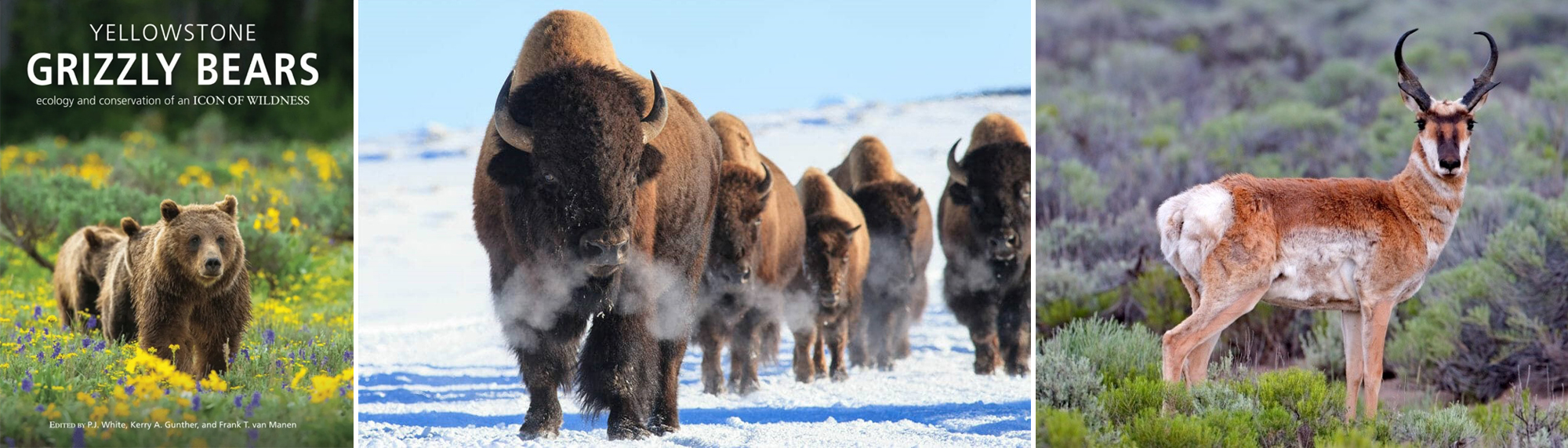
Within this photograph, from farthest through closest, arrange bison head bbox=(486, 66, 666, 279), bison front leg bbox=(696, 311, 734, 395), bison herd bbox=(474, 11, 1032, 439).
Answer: bison front leg bbox=(696, 311, 734, 395) → bison herd bbox=(474, 11, 1032, 439) → bison head bbox=(486, 66, 666, 279)

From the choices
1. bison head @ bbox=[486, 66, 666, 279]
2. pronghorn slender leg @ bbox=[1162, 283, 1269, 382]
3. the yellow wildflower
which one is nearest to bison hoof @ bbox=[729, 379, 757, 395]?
bison head @ bbox=[486, 66, 666, 279]

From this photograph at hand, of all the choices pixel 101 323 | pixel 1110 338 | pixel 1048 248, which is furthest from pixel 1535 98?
pixel 101 323

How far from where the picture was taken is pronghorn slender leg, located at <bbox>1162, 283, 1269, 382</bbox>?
627 cm

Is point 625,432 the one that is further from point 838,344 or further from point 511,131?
point 838,344

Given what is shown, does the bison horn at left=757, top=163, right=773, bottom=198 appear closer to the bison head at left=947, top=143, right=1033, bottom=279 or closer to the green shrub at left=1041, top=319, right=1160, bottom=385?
the bison head at left=947, top=143, right=1033, bottom=279

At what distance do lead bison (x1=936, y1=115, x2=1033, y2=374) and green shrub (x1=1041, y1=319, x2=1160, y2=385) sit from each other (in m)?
0.78

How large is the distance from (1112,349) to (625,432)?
8.70ft

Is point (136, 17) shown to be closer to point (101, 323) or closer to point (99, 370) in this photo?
point (101, 323)

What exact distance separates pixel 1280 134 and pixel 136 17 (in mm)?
11657

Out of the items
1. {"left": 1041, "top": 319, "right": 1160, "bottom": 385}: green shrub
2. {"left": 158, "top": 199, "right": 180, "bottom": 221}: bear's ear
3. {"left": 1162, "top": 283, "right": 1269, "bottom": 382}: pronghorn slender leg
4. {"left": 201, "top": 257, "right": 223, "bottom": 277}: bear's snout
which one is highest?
{"left": 158, "top": 199, "right": 180, "bottom": 221}: bear's ear

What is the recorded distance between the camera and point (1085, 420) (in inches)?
271

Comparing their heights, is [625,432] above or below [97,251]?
below

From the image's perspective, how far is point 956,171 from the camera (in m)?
8.76

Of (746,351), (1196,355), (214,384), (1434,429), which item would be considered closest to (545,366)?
(214,384)
